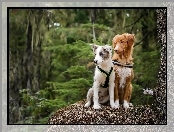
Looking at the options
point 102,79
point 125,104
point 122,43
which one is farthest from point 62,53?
point 125,104

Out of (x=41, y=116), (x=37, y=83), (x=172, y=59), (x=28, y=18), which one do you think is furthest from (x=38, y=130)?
(x=172, y=59)

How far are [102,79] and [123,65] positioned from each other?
25 cm

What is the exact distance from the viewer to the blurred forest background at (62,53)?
4.63 meters

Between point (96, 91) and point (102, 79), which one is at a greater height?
point (102, 79)

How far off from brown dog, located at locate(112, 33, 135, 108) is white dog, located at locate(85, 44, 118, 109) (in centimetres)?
7

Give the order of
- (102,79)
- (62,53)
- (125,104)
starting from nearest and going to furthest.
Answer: (102,79), (125,104), (62,53)

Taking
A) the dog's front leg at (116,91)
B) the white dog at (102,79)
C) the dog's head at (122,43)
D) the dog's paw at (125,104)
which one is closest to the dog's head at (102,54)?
the white dog at (102,79)

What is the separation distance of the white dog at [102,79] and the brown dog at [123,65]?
7 cm

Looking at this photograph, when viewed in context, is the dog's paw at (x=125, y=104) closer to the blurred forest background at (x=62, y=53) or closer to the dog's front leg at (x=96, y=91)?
the blurred forest background at (x=62, y=53)

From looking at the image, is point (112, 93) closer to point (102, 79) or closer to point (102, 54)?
point (102, 79)

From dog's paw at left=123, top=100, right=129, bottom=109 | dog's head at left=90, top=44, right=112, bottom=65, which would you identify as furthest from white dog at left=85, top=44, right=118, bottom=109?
dog's paw at left=123, top=100, right=129, bottom=109

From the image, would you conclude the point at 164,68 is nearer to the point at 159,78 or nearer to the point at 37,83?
the point at 159,78

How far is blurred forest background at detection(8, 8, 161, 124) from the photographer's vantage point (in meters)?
4.63

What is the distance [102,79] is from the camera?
4.44m
